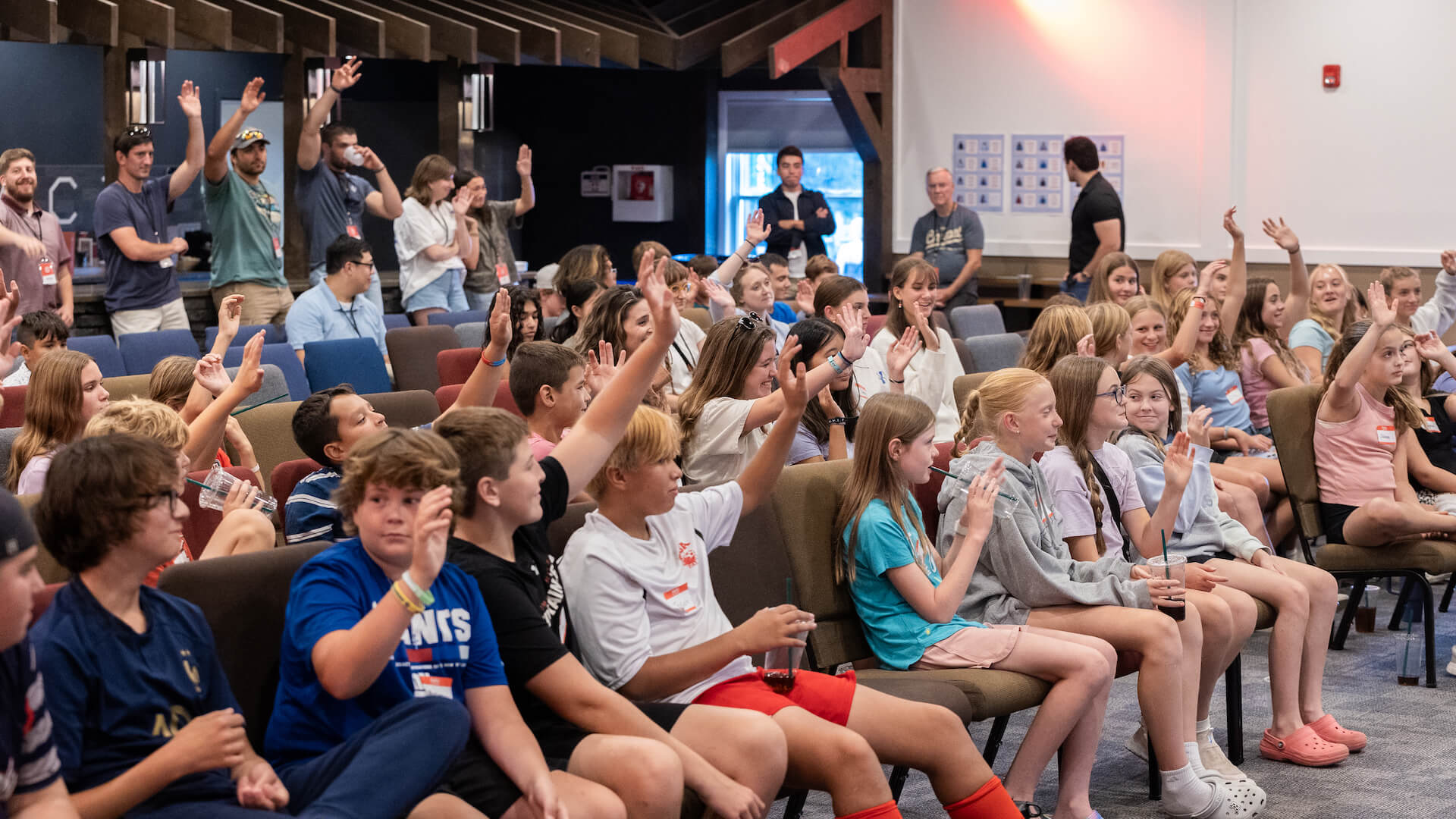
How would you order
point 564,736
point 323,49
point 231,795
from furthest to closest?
point 323,49 → point 564,736 → point 231,795

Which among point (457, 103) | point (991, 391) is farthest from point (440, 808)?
point (457, 103)

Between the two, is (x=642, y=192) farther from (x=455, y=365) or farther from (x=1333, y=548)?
(x=1333, y=548)

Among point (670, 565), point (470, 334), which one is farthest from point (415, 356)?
point (670, 565)

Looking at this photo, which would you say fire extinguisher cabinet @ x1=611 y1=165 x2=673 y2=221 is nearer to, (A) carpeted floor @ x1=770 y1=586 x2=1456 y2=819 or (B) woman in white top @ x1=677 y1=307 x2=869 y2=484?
(A) carpeted floor @ x1=770 y1=586 x2=1456 y2=819

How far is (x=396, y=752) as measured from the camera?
214 cm

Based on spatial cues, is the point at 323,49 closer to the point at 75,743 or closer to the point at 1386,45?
the point at 1386,45

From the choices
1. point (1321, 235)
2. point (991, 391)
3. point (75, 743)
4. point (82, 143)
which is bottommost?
point (75, 743)

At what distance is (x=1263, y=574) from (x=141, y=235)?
5.39m

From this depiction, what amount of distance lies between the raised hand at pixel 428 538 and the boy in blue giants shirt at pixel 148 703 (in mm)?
214

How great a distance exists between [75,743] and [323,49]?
7.31 meters

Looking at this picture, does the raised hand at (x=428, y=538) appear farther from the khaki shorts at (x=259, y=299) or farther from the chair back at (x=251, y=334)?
the khaki shorts at (x=259, y=299)

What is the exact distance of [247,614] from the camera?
247 cm

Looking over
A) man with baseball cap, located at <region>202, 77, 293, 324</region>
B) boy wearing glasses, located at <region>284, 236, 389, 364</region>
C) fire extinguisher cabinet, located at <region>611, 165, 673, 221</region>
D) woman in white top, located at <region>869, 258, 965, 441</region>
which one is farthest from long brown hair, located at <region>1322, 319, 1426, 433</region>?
fire extinguisher cabinet, located at <region>611, 165, 673, 221</region>

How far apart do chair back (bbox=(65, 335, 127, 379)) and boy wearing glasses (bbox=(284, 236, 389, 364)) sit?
79cm
